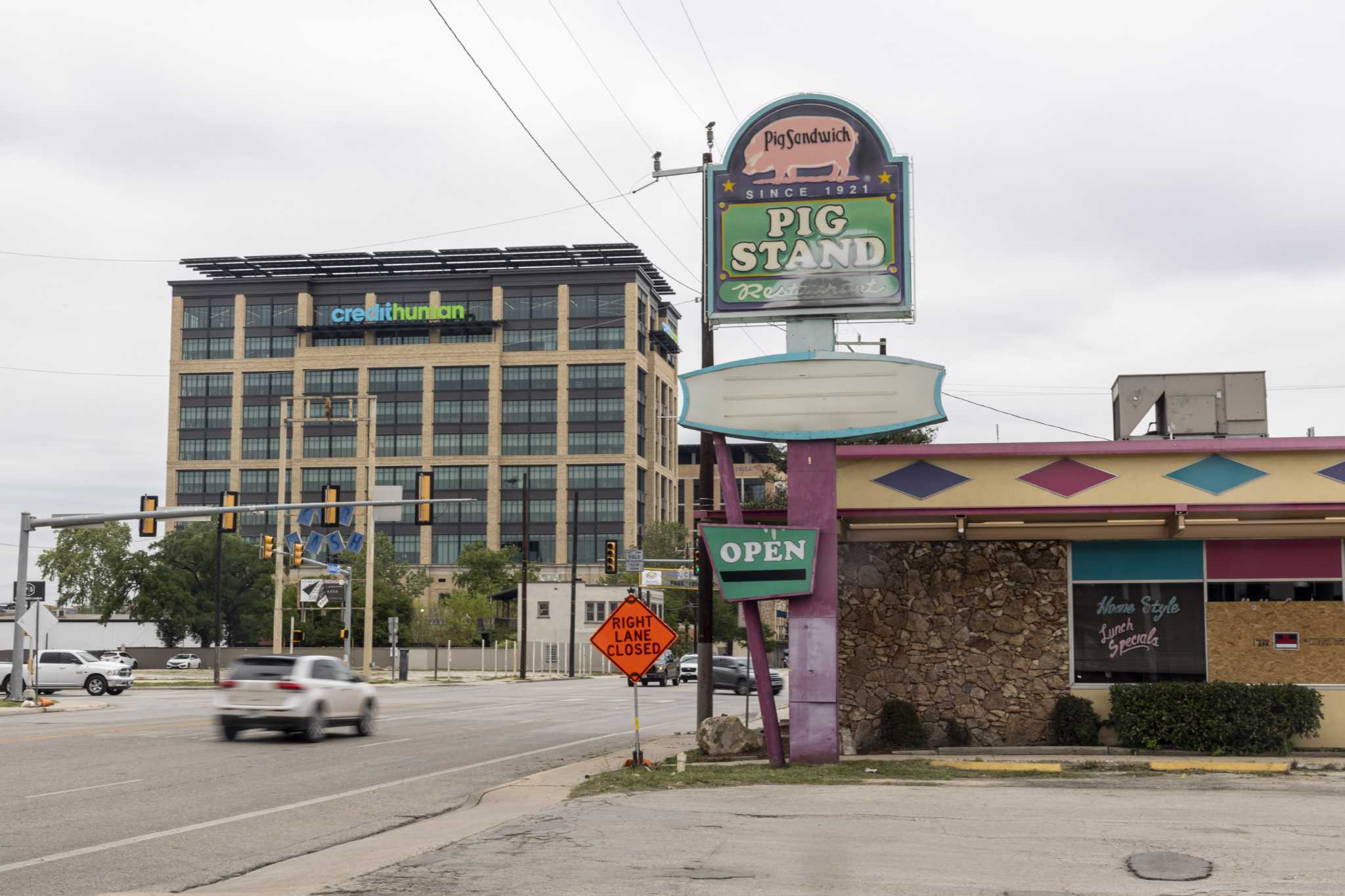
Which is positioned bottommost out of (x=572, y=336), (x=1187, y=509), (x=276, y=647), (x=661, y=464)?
(x=276, y=647)

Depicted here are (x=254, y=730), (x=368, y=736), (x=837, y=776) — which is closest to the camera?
(x=837, y=776)

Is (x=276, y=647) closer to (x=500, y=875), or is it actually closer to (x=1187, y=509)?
(x=1187, y=509)

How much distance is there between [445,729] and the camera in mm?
29609

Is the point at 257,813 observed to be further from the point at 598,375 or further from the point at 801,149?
the point at 598,375

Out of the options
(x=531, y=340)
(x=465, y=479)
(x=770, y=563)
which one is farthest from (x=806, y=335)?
(x=465, y=479)

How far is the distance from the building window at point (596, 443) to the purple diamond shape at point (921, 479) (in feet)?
362

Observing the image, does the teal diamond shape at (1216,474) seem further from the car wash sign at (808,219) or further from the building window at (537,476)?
the building window at (537,476)

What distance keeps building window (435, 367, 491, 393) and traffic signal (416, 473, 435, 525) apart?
88.6 meters

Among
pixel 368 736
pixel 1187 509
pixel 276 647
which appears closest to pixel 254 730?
pixel 368 736

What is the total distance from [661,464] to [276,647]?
79761 mm

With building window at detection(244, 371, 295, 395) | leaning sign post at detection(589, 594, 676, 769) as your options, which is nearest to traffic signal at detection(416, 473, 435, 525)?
leaning sign post at detection(589, 594, 676, 769)

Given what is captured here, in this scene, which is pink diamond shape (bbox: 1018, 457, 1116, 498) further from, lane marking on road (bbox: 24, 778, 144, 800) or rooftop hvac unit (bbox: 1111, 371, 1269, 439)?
lane marking on road (bbox: 24, 778, 144, 800)

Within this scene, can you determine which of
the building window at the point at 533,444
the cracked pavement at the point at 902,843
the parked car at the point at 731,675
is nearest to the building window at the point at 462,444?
the building window at the point at 533,444

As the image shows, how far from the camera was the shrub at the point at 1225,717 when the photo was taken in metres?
19.6
